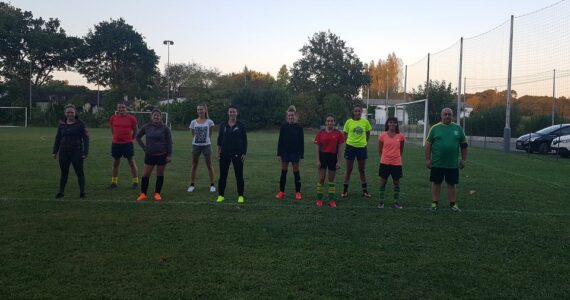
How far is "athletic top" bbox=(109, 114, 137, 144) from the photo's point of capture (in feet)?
33.9

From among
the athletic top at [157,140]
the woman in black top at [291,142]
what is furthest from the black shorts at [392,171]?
the athletic top at [157,140]

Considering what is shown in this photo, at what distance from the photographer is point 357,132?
968 cm

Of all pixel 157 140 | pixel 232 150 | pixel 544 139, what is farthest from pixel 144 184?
pixel 544 139

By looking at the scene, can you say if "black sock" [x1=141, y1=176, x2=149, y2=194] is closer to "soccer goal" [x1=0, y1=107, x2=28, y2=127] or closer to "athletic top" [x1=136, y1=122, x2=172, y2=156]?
"athletic top" [x1=136, y1=122, x2=172, y2=156]

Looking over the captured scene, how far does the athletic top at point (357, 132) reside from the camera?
31.7 ft

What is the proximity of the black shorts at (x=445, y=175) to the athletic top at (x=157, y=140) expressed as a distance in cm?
470

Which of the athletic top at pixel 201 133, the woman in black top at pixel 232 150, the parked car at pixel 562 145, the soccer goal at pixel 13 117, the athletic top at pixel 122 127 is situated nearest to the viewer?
the woman in black top at pixel 232 150

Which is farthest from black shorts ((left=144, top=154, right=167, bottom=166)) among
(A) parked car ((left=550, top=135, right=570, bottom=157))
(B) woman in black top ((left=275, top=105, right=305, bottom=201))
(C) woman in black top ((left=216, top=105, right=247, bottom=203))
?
(A) parked car ((left=550, top=135, right=570, bottom=157))

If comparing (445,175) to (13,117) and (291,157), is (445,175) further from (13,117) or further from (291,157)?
(13,117)

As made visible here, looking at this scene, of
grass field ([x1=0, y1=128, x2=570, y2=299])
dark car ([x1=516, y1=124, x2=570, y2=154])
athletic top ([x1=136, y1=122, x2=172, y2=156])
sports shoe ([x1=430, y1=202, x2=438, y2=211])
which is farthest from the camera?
dark car ([x1=516, y1=124, x2=570, y2=154])

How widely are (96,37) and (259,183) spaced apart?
5929cm

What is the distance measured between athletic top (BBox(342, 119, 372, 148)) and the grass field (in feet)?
3.55

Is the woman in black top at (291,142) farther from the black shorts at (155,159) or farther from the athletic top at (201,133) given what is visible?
the black shorts at (155,159)

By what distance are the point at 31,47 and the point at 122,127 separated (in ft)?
188
